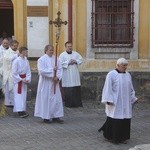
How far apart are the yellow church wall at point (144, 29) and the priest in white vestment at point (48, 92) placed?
11.7 ft

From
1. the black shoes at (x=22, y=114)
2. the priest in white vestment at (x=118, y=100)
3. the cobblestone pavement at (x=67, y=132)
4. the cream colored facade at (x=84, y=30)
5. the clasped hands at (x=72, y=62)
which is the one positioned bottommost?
the cobblestone pavement at (x=67, y=132)

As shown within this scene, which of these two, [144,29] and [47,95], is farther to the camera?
[144,29]

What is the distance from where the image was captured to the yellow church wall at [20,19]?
44.7 feet

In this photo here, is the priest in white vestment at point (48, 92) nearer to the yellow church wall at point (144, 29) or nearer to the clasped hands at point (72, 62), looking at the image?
the clasped hands at point (72, 62)

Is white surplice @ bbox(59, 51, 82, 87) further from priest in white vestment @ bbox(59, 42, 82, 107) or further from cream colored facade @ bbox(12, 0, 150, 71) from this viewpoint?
cream colored facade @ bbox(12, 0, 150, 71)

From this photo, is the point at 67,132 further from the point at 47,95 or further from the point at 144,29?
the point at 144,29

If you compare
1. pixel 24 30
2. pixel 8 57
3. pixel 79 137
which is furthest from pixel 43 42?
pixel 79 137

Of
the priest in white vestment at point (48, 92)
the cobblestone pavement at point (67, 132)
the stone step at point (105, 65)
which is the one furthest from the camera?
the stone step at point (105, 65)

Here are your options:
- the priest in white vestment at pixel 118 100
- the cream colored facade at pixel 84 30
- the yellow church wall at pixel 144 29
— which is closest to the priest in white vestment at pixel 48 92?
the priest in white vestment at pixel 118 100

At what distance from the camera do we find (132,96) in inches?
368

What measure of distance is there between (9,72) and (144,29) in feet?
12.6

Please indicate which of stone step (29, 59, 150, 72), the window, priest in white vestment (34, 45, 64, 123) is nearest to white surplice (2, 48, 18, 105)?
stone step (29, 59, 150, 72)

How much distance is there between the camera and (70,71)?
12852 millimetres

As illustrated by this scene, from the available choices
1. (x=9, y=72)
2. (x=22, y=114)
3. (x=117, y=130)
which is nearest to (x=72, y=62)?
(x=9, y=72)
